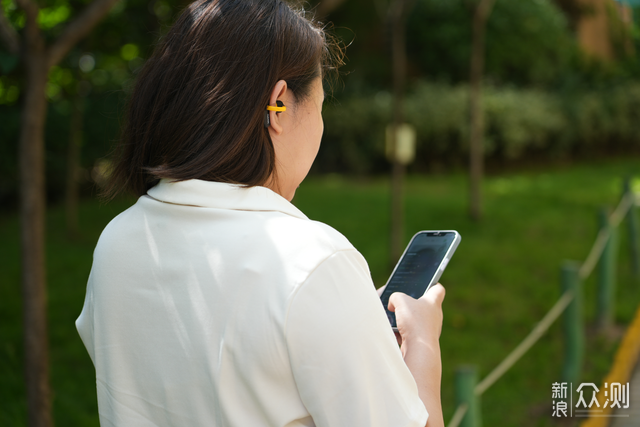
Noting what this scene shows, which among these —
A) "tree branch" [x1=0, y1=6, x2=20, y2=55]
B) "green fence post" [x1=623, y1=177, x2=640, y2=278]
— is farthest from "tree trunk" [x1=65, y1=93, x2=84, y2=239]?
"green fence post" [x1=623, y1=177, x2=640, y2=278]

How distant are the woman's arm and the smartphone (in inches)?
4.4

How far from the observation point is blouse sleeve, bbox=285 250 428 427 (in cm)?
85

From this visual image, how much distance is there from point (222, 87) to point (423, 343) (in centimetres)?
55

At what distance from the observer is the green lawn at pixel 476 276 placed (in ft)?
13.0

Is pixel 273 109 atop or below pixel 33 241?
atop

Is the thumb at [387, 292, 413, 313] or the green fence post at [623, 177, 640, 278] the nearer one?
the thumb at [387, 292, 413, 313]

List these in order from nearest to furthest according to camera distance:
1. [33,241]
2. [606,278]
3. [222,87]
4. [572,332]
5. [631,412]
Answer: [222,87], [33,241], [631,412], [572,332], [606,278]

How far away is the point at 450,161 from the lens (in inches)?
470

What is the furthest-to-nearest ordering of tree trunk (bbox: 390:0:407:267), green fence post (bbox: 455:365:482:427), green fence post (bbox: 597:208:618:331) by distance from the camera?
tree trunk (bbox: 390:0:407:267), green fence post (bbox: 597:208:618:331), green fence post (bbox: 455:365:482:427)

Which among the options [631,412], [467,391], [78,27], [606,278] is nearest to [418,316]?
[467,391]

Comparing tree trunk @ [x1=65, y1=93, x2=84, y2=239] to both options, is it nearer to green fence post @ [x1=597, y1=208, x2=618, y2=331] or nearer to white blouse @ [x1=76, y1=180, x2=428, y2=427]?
green fence post @ [x1=597, y1=208, x2=618, y2=331]

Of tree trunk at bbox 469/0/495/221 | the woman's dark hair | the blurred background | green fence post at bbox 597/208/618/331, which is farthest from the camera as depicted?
tree trunk at bbox 469/0/495/221

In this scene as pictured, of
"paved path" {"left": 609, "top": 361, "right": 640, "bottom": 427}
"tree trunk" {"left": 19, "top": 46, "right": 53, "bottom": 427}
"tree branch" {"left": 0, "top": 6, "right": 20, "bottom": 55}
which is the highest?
"tree branch" {"left": 0, "top": 6, "right": 20, "bottom": 55}

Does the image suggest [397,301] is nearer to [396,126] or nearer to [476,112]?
[396,126]
